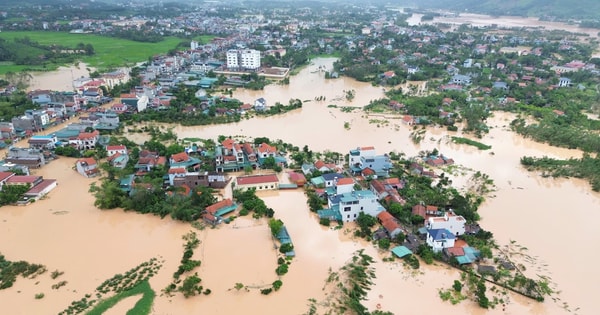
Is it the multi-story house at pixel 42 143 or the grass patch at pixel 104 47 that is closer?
the multi-story house at pixel 42 143

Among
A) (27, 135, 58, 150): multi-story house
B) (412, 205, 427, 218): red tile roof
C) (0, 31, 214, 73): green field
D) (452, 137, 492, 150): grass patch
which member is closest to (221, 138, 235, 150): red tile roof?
(27, 135, 58, 150): multi-story house

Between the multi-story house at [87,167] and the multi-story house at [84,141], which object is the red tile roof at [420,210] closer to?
the multi-story house at [87,167]

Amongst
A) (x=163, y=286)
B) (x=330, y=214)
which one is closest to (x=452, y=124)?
(x=330, y=214)

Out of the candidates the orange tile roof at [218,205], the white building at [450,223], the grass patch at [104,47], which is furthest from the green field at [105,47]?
the white building at [450,223]

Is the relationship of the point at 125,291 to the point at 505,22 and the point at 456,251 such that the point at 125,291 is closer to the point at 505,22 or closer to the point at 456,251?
the point at 456,251

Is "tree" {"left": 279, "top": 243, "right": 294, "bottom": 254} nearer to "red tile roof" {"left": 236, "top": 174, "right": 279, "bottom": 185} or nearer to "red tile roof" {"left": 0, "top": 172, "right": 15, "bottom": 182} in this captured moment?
"red tile roof" {"left": 236, "top": 174, "right": 279, "bottom": 185}

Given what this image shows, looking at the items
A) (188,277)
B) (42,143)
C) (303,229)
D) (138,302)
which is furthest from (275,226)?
(42,143)
